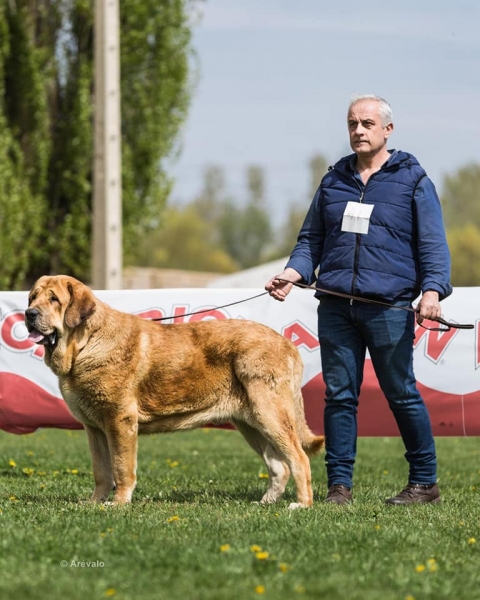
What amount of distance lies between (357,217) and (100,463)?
2406 mm

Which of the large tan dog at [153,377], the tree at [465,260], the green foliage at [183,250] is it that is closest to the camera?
the large tan dog at [153,377]

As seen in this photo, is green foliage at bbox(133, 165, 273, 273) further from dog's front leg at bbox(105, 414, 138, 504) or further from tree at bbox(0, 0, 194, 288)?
dog's front leg at bbox(105, 414, 138, 504)

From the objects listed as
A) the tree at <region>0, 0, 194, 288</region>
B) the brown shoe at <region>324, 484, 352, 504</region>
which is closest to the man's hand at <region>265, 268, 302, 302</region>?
the brown shoe at <region>324, 484, 352, 504</region>

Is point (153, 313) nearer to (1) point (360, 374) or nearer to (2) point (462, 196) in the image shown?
(1) point (360, 374)

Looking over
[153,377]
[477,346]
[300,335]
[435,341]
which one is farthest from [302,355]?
[153,377]

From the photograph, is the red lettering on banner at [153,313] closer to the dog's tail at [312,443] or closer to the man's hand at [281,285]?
the man's hand at [281,285]

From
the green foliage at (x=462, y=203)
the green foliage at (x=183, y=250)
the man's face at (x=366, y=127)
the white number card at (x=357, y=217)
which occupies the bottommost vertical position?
the green foliage at (x=183, y=250)

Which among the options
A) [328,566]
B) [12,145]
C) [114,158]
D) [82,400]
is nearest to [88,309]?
[82,400]

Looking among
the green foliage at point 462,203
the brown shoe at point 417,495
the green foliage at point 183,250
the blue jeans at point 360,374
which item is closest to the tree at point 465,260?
the green foliage at point 462,203

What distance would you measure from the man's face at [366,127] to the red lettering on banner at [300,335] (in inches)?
99.3

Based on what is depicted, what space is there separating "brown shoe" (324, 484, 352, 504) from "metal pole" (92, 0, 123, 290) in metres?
6.52

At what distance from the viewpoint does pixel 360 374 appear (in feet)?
22.1

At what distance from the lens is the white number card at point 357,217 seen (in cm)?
645

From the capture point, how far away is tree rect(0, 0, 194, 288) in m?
25.7
